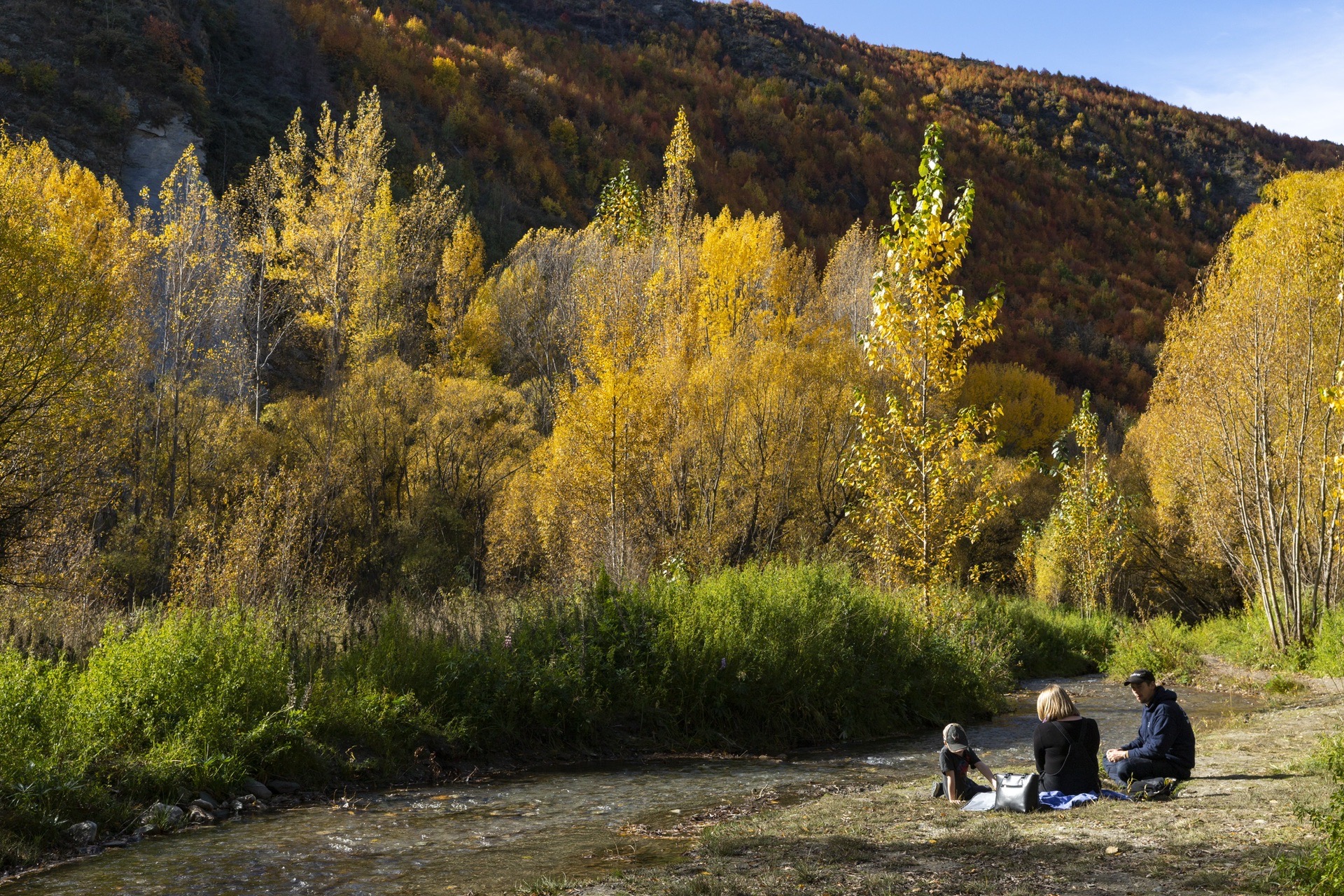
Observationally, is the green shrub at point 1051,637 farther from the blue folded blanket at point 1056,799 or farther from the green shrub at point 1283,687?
the blue folded blanket at point 1056,799

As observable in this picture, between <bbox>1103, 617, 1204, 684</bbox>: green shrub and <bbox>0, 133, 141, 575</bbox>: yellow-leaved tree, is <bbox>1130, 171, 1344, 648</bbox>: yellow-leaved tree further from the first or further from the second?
<bbox>0, 133, 141, 575</bbox>: yellow-leaved tree

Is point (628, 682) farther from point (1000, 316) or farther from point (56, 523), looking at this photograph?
point (1000, 316)

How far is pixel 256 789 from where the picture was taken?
7922 millimetres

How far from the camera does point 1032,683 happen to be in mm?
18922

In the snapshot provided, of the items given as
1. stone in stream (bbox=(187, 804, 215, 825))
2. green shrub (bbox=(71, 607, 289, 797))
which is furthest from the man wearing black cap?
green shrub (bbox=(71, 607, 289, 797))

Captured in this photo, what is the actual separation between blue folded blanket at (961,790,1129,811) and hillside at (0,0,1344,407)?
40.9 meters

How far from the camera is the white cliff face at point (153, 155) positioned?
3650 centimetres

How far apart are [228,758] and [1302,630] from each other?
1656 cm

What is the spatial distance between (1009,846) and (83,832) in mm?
6256

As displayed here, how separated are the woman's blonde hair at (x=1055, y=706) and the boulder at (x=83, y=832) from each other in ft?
22.7

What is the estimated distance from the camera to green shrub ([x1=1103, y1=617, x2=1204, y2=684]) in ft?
55.5

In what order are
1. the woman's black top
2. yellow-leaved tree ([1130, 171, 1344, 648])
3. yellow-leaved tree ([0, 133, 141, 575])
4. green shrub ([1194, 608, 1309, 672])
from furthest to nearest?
yellow-leaved tree ([1130, 171, 1344, 648]) < green shrub ([1194, 608, 1309, 672]) < yellow-leaved tree ([0, 133, 141, 575]) < the woman's black top

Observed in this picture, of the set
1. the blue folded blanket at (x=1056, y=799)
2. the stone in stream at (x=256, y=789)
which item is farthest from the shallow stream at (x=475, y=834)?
the blue folded blanket at (x=1056, y=799)

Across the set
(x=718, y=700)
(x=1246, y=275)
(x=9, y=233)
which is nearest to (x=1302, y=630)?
(x=1246, y=275)
